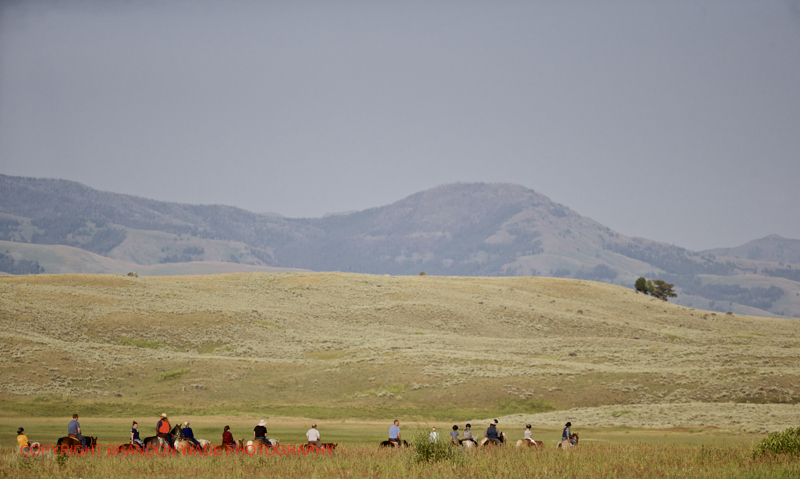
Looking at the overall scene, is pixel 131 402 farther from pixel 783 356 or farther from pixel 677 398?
pixel 783 356

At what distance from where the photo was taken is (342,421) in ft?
142

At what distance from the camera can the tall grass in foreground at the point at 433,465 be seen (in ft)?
63.9

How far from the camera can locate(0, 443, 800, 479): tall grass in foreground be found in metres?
19.5

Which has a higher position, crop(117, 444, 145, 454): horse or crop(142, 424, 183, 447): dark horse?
crop(142, 424, 183, 447): dark horse

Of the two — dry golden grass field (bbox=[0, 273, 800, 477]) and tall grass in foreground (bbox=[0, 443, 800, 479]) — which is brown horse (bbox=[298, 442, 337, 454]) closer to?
tall grass in foreground (bbox=[0, 443, 800, 479])

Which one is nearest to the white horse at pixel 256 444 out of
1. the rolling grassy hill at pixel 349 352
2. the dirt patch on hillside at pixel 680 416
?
the dirt patch on hillside at pixel 680 416

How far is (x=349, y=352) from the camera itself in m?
66.3

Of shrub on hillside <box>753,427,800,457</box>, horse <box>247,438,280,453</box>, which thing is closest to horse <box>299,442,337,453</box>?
horse <box>247,438,280,453</box>

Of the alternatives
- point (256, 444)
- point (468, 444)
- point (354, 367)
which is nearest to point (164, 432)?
point (256, 444)

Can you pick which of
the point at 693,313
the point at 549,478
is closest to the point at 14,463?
the point at 549,478

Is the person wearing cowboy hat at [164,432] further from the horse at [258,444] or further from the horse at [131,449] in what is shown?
the horse at [258,444]

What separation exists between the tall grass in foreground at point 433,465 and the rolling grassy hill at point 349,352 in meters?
20.6

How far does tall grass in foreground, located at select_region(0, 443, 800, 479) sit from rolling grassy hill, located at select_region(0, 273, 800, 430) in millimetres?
20554

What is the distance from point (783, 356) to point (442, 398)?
33071 mm
